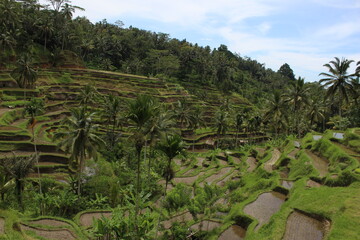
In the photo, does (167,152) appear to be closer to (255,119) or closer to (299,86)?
(299,86)

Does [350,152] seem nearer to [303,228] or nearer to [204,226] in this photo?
[303,228]

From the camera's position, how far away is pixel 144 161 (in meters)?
37.4

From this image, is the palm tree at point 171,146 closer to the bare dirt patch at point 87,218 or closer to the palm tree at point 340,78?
the bare dirt patch at point 87,218

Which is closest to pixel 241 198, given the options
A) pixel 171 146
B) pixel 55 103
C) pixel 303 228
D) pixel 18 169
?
pixel 303 228

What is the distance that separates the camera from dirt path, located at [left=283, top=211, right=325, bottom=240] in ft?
55.7

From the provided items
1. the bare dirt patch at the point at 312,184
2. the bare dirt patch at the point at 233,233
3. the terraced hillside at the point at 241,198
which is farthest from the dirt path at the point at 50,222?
the bare dirt patch at the point at 312,184

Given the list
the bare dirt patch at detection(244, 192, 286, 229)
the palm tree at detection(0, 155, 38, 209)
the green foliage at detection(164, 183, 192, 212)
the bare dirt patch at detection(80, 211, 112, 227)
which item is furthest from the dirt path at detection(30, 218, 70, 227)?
the bare dirt patch at detection(244, 192, 286, 229)

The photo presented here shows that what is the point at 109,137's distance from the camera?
53.8 meters

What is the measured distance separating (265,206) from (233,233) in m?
4.58

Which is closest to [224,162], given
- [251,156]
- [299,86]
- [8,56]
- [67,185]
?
[251,156]

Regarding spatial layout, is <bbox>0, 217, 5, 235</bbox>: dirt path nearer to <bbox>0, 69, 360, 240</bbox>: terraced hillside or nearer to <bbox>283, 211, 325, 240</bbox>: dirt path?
<bbox>0, 69, 360, 240</bbox>: terraced hillside

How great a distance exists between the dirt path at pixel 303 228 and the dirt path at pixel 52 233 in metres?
16.2

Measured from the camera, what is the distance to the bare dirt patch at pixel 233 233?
2044 cm

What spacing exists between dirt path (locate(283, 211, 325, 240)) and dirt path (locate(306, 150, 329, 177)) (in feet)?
29.3
